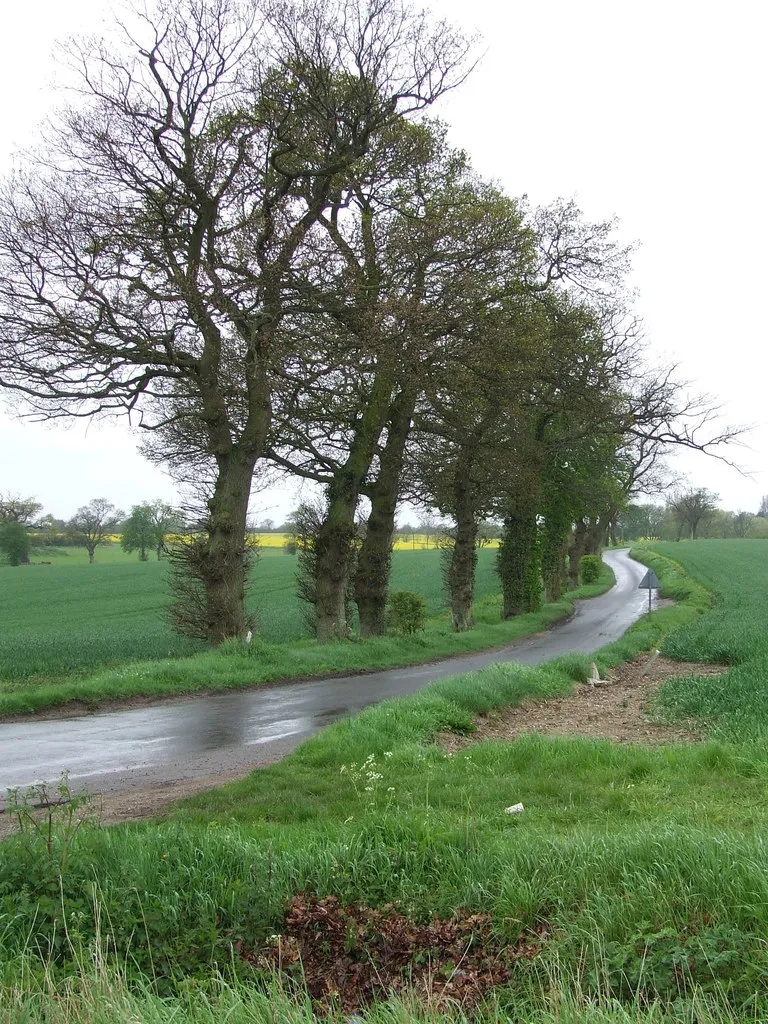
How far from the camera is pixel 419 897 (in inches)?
Result: 185

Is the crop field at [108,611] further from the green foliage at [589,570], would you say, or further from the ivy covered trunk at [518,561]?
the green foliage at [589,570]

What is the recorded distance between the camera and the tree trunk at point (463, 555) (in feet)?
94.4

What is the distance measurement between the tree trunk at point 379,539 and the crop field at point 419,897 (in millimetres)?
16511

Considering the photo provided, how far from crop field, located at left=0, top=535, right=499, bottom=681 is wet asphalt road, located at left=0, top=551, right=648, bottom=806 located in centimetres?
594

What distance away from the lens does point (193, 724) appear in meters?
11.8

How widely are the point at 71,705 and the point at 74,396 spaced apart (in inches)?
276

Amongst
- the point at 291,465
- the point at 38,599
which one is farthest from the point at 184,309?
the point at 38,599

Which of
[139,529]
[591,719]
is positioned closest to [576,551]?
[591,719]

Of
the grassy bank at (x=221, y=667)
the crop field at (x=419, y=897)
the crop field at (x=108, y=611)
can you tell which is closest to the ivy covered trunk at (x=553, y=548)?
the crop field at (x=108, y=611)

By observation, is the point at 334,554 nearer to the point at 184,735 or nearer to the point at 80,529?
the point at 184,735

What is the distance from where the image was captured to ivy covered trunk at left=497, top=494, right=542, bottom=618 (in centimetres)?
3444

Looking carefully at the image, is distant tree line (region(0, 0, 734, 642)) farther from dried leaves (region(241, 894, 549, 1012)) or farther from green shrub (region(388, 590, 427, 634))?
dried leaves (region(241, 894, 549, 1012))

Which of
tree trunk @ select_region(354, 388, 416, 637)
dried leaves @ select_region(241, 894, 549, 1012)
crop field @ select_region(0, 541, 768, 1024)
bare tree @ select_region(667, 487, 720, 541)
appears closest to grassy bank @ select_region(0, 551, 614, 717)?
tree trunk @ select_region(354, 388, 416, 637)

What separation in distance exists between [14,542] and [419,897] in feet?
296
